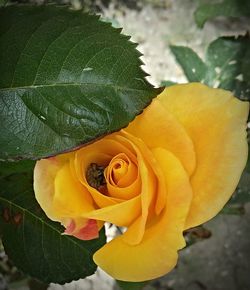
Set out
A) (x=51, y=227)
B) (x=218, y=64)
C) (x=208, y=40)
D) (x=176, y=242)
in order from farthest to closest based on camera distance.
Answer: (x=208, y=40), (x=218, y=64), (x=51, y=227), (x=176, y=242)

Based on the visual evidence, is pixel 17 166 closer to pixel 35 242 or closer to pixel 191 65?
pixel 35 242

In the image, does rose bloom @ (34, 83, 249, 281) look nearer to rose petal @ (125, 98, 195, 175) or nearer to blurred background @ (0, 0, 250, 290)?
rose petal @ (125, 98, 195, 175)

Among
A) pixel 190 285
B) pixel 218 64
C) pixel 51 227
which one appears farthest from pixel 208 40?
pixel 51 227

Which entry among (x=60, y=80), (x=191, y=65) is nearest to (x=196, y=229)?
(x=191, y=65)

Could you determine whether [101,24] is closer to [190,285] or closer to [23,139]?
[23,139]

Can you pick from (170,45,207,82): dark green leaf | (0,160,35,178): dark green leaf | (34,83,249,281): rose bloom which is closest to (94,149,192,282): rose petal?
(34,83,249,281): rose bloom
